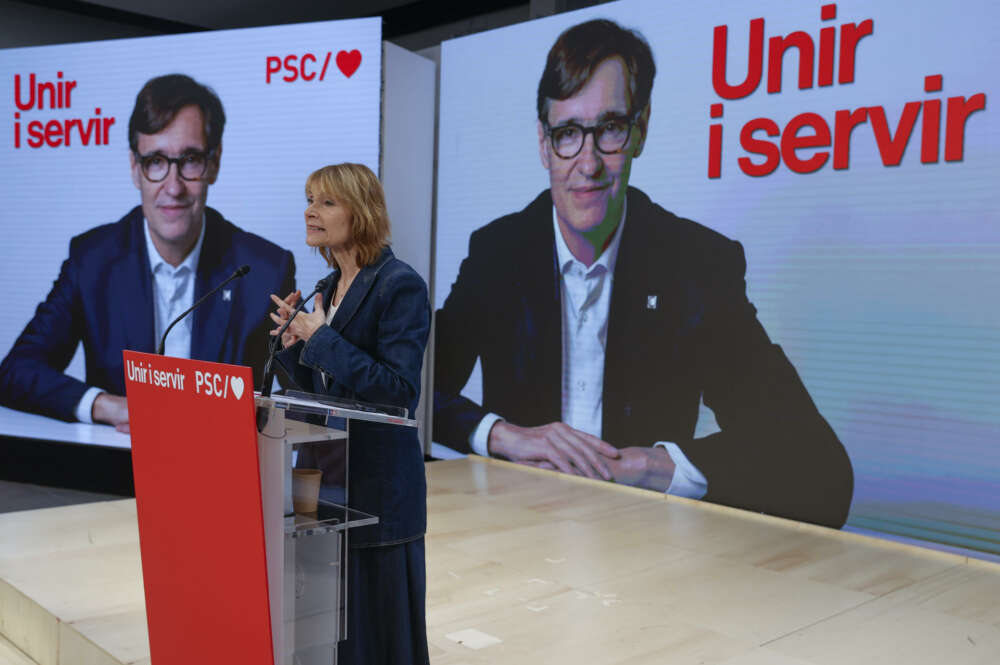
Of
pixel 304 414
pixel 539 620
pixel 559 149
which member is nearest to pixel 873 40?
pixel 559 149

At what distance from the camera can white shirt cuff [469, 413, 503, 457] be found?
5.08 meters

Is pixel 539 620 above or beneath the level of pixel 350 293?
beneath

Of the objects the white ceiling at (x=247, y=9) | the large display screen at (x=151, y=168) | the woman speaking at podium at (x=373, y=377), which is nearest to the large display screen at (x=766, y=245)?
the large display screen at (x=151, y=168)

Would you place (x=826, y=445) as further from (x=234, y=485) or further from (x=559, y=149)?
(x=234, y=485)

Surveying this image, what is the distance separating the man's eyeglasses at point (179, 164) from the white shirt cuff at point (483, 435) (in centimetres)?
222

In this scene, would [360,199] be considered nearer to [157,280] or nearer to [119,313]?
[157,280]

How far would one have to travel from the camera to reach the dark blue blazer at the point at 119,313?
5172mm

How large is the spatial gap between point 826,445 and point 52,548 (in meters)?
3.08

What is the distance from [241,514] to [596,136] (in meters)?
3.40

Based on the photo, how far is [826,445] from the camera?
3787 mm

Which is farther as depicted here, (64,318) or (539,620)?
(64,318)

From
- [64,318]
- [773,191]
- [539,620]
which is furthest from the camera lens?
[64,318]

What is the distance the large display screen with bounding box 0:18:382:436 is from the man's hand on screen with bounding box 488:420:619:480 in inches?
54.9

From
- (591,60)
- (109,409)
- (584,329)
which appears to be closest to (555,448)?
(584,329)
